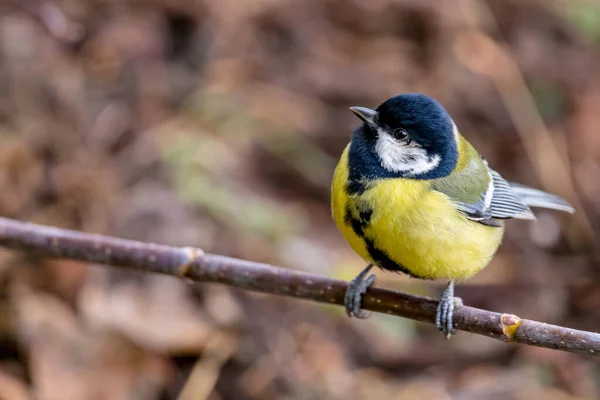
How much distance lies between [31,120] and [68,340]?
4.25ft

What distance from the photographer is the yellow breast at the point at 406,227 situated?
2.27 meters

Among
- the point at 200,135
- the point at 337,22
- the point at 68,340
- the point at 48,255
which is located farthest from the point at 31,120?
the point at 337,22

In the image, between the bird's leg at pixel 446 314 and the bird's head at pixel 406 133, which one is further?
the bird's head at pixel 406 133

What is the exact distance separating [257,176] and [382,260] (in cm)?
243

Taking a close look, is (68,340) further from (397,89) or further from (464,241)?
(397,89)

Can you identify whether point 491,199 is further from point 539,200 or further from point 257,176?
point 257,176

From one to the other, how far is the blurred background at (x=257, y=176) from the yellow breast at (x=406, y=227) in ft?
4.24

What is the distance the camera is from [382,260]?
7.61 feet

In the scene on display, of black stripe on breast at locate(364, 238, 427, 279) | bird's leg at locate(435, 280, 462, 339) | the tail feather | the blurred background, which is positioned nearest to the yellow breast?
black stripe on breast at locate(364, 238, 427, 279)

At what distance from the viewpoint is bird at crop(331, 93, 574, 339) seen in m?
2.28

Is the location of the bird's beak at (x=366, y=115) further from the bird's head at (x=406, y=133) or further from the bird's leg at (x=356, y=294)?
the bird's leg at (x=356, y=294)

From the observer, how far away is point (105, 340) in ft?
10.5

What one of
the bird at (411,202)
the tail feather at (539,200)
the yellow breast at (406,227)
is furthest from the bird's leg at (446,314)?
the tail feather at (539,200)

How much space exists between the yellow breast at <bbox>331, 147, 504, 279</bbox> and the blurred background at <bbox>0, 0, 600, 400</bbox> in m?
1.29
